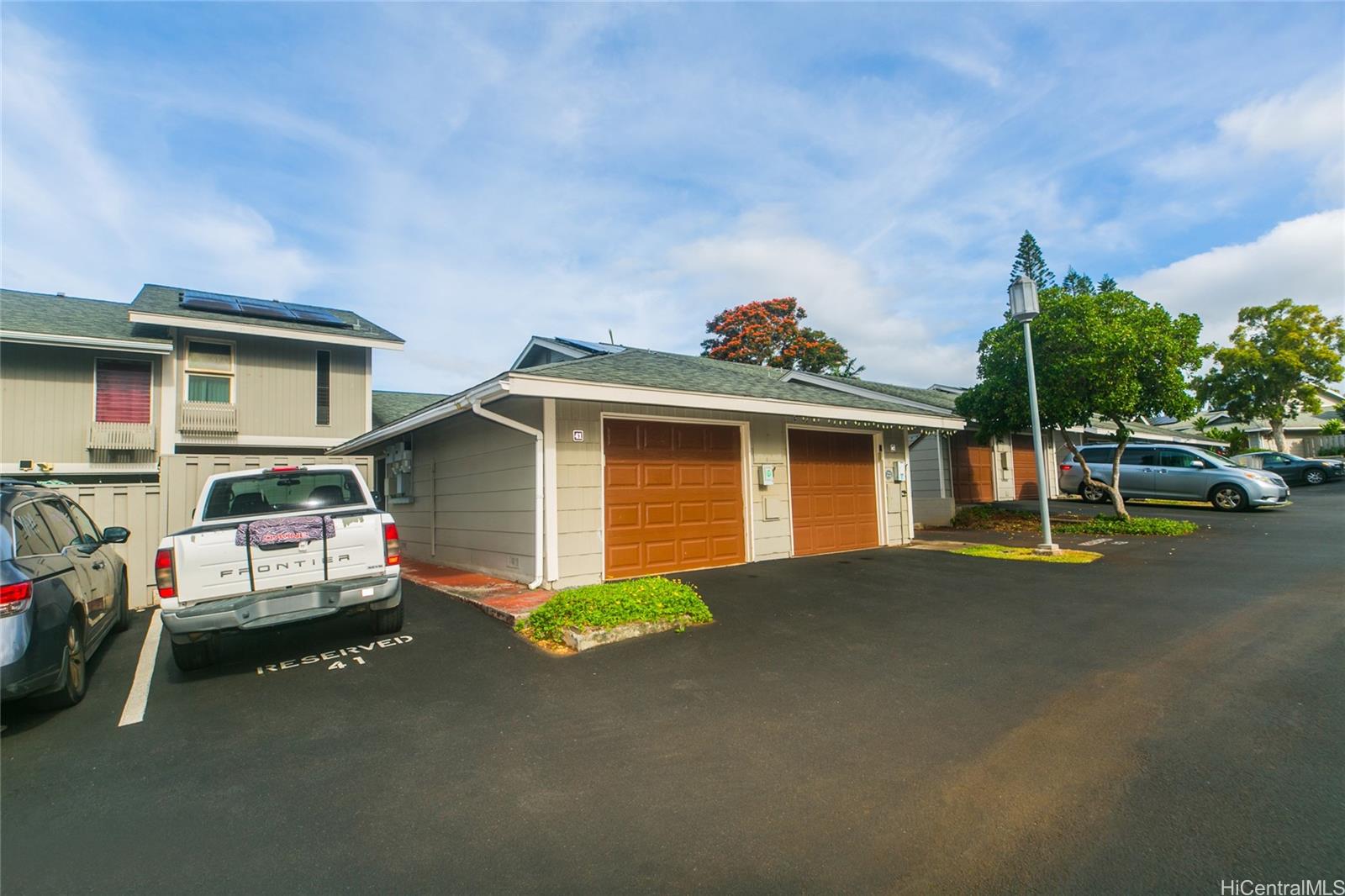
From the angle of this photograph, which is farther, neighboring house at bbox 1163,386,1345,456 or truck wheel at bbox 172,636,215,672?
neighboring house at bbox 1163,386,1345,456

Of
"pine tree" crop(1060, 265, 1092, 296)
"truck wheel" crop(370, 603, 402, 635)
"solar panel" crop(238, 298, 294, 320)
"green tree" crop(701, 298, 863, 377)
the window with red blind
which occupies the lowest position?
"truck wheel" crop(370, 603, 402, 635)

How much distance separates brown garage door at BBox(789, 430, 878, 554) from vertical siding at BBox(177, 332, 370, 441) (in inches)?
447

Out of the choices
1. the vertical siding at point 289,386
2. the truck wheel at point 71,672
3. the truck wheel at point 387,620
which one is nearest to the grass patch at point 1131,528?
the truck wheel at point 387,620

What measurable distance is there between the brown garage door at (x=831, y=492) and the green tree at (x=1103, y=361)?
418 cm

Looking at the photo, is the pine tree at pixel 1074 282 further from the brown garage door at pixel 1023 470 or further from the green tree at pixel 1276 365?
the brown garage door at pixel 1023 470

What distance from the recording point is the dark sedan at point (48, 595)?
368cm

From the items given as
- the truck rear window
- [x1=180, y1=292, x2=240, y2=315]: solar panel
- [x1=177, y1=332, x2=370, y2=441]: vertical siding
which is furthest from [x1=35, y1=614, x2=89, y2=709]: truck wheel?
[x1=180, y1=292, x2=240, y2=315]: solar panel

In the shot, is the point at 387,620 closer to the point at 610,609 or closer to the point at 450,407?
the point at 610,609

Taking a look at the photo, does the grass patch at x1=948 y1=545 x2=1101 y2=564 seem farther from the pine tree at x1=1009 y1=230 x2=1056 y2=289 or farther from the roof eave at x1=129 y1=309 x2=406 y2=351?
the pine tree at x1=1009 y1=230 x2=1056 y2=289

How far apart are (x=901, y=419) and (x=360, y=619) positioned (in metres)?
9.39

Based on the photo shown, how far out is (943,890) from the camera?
7.18ft

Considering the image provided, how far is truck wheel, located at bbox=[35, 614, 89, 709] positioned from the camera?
14.1 feet

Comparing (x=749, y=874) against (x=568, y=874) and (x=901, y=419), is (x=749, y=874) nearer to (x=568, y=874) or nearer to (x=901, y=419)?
(x=568, y=874)

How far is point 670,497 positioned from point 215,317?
1216 centimetres
